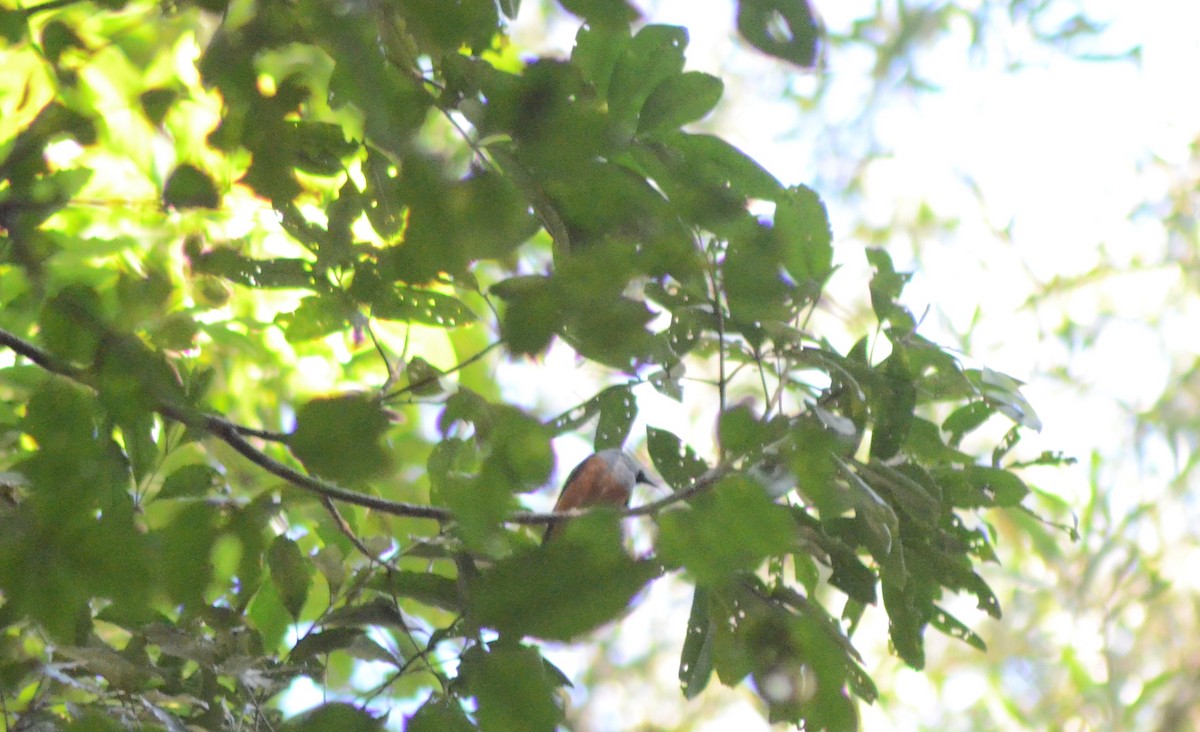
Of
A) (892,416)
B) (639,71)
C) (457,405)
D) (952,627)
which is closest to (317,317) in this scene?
(457,405)

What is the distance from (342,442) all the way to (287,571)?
311 millimetres

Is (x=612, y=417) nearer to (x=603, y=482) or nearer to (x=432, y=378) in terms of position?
(x=603, y=482)

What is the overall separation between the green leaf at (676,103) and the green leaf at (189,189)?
0.27 metres

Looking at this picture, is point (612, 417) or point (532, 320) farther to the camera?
point (612, 417)

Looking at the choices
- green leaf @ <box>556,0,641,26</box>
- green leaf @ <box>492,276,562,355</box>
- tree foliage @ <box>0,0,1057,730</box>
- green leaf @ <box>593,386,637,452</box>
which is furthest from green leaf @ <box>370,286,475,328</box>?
green leaf @ <box>556,0,641,26</box>

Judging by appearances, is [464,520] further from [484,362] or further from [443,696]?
[484,362]

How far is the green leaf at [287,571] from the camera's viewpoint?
68cm

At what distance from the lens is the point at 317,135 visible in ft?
2.11

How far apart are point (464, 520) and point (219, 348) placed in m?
0.95

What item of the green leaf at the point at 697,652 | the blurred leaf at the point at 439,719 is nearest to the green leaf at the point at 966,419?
the green leaf at the point at 697,652

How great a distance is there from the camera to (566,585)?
1.37 ft

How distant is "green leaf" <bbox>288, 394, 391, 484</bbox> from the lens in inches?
15.9

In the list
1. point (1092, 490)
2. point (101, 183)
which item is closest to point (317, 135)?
point (101, 183)

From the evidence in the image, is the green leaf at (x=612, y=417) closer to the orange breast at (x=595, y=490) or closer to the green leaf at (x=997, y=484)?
the orange breast at (x=595, y=490)
